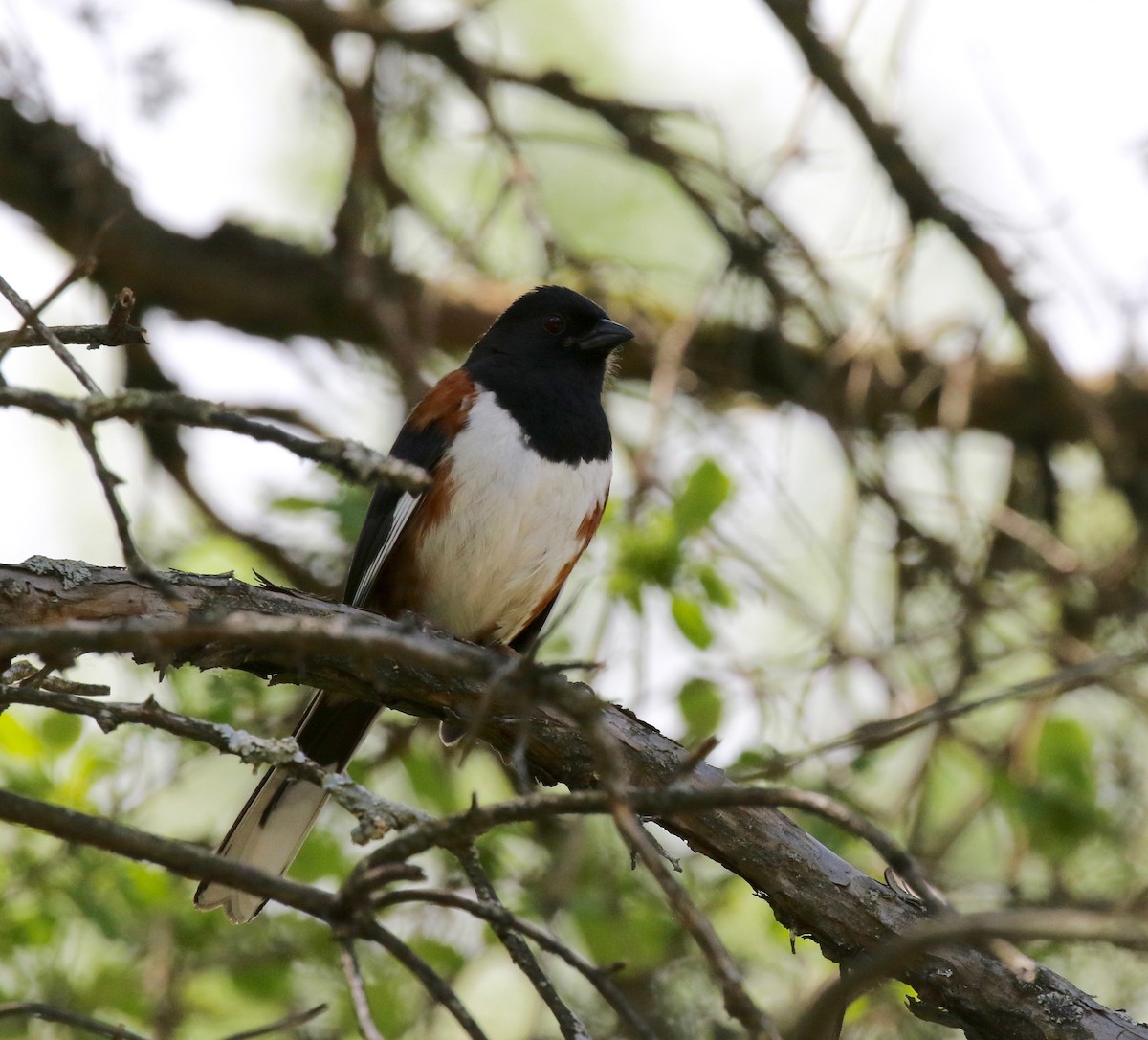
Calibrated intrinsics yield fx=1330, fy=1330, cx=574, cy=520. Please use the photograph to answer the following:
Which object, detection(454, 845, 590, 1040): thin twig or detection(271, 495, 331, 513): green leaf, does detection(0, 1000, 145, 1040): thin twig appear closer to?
detection(454, 845, 590, 1040): thin twig

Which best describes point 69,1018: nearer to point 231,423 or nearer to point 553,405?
point 231,423

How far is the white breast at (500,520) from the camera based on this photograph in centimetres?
346

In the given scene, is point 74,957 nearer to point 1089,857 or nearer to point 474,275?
point 474,275

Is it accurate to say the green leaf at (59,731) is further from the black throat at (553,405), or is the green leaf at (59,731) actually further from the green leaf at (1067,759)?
the green leaf at (1067,759)

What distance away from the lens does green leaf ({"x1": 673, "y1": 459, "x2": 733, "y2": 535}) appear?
10.9ft

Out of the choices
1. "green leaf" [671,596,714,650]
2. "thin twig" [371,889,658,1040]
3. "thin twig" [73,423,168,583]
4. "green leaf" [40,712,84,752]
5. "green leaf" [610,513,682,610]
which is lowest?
"thin twig" [371,889,658,1040]

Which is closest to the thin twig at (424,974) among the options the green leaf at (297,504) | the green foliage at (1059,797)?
the green leaf at (297,504)

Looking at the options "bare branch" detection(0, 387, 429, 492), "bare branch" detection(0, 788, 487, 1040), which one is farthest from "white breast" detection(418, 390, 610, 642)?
"bare branch" detection(0, 788, 487, 1040)

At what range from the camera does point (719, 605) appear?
135 inches

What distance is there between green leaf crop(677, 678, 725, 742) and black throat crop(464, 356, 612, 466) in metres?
0.67

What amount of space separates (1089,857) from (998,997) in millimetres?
2353

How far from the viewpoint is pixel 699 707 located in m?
3.48

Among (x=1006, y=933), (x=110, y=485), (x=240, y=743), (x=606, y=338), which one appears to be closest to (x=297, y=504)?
(x=606, y=338)

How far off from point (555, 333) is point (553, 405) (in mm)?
413
